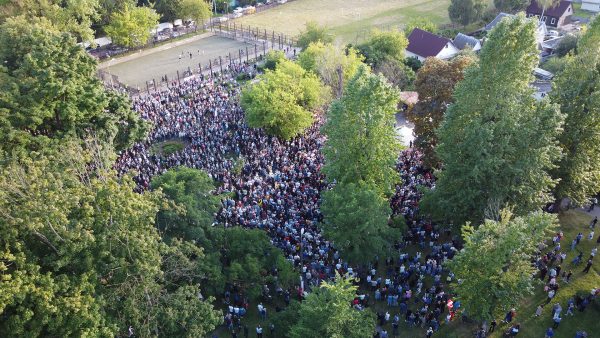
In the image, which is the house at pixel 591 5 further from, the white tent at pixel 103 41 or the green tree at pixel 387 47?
the white tent at pixel 103 41

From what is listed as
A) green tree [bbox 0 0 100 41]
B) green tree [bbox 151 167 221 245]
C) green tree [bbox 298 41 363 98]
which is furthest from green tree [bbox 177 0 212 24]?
green tree [bbox 151 167 221 245]

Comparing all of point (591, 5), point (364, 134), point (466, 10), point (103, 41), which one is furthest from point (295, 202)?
point (591, 5)

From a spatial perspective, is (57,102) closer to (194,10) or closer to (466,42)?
(194,10)

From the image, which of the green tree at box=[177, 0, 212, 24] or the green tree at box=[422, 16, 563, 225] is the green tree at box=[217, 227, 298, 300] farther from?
the green tree at box=[177, 0, 212, 24]

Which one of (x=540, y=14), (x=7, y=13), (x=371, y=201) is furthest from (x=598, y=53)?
(x=7, y=13)

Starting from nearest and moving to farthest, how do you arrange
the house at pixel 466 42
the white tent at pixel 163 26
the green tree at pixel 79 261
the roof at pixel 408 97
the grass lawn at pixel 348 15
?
the green tree at pixel 79 261
the roof at pixel 408 97
the house at pixel 466 42
the white tent at pixel 163 26
the grass lawn at pixel 348 15

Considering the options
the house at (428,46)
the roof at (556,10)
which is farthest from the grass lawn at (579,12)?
the house at (428,46)

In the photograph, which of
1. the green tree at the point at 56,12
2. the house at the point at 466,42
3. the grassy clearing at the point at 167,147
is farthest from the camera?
the house at the point at 466,42
